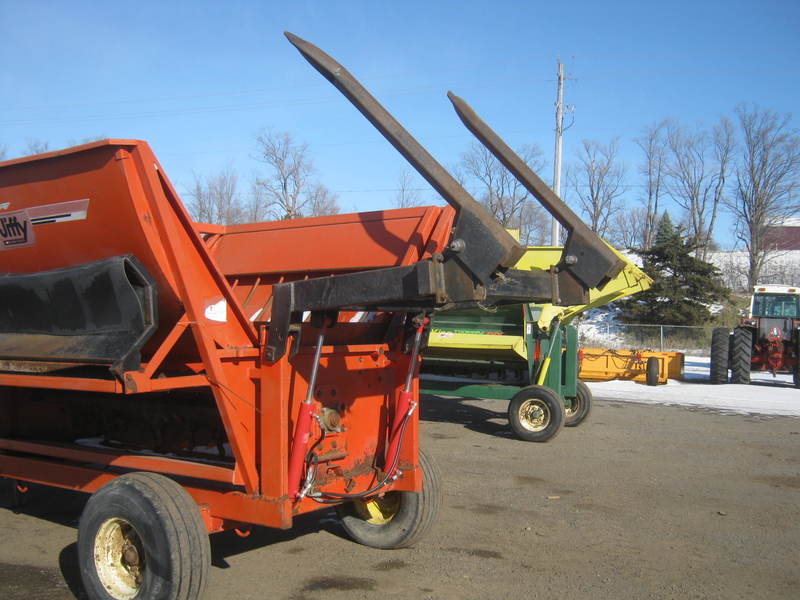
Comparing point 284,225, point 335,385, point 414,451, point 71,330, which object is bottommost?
point 414,451

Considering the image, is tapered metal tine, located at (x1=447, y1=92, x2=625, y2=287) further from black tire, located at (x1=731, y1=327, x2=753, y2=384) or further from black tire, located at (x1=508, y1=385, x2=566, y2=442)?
black tire, located at (x1=731, y1=327, x2=753, y2=384)

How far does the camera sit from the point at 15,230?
4793 mm

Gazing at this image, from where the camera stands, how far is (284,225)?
5.56m

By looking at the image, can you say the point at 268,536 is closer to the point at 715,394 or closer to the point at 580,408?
the point at 580,408

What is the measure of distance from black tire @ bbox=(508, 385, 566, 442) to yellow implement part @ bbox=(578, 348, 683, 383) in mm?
7342

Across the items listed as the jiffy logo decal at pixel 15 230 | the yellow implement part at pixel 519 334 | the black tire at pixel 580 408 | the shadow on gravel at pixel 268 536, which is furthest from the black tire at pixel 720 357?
the jiffy logo decal at pixel 15 230

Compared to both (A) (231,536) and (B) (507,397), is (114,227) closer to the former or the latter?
(A) (231,536)

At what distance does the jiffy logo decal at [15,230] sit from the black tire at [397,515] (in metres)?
2.77

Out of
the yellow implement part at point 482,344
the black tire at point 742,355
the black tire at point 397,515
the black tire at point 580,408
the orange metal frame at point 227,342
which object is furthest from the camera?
the black tire at point 742,355

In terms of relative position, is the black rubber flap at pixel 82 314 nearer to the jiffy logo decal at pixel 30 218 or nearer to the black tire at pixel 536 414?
the jiffy logo decal at pixel 30 218

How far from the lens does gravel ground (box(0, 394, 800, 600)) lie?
4.60 meters

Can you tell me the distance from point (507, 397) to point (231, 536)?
5.68 m

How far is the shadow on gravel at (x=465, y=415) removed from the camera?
36.6 ft

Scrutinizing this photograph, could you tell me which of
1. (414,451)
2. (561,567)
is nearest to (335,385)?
(414,451)
